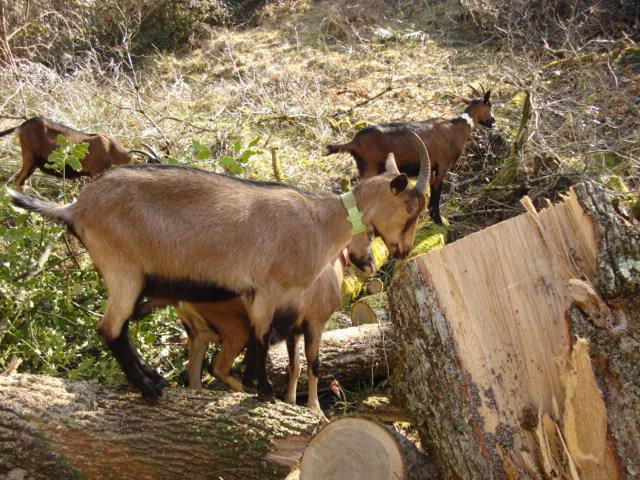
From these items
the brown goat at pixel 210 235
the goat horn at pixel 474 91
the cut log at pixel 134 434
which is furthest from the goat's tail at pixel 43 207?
the goat horn at pixel 474 91

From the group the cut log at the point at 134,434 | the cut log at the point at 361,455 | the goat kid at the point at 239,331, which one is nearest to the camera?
the cut log at the point at 361,455

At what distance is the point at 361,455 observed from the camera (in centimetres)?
323

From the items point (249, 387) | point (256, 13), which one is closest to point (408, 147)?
point (249, 387)

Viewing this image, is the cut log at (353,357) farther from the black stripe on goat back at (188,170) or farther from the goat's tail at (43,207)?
the goat's tail at (43,207)

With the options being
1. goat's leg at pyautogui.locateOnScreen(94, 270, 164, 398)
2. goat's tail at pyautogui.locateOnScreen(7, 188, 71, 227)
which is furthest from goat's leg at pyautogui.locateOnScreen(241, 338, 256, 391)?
goat's tail at pyautogui.locateOnScreen(7, 188, 71, 227)

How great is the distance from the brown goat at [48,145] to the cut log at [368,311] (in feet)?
13.2

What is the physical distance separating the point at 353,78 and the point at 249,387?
8.81 m

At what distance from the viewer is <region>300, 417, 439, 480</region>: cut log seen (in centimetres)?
317

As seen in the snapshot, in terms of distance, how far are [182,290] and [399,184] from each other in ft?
5.42

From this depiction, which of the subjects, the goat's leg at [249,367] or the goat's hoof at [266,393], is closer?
the goat's hoof at [266,393]

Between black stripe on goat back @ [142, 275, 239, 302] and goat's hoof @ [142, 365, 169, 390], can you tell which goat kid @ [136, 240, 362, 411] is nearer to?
black stripe on goat back @ [142, 275, 239, 302]

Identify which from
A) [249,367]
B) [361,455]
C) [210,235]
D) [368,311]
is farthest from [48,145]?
[361,455]

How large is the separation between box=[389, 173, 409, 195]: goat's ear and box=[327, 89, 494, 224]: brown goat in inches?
125

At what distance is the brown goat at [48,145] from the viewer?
27.9 feet
